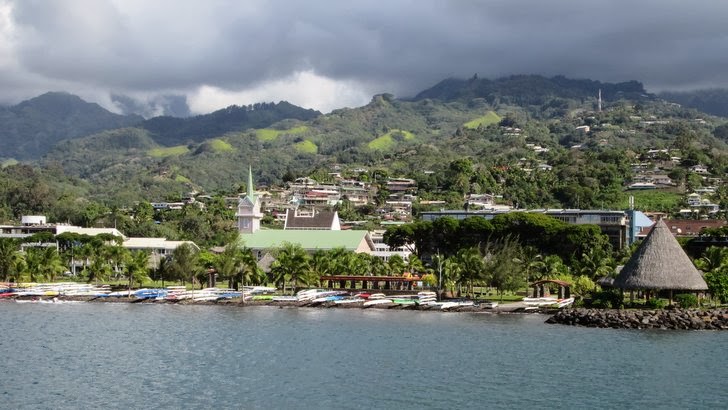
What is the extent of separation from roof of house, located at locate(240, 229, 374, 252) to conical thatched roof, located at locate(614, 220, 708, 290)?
170ft

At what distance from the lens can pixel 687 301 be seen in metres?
69.5

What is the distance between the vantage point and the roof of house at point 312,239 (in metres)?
121

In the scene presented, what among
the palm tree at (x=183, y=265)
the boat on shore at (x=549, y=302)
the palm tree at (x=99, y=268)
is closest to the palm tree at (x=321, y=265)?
the palm tree at (x=183, y=265)

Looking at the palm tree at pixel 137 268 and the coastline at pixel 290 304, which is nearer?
the coastline at pixel 290 304

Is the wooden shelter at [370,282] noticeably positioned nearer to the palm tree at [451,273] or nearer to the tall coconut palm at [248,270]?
the palm tree at [451,273]

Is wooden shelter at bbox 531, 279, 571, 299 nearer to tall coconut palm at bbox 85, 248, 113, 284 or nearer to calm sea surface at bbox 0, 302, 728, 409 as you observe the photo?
calm sea surface at bbox 0, 302, 728, 409

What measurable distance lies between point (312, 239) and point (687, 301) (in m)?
61.1

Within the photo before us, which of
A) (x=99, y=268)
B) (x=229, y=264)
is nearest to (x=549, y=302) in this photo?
(x=229, y=264)

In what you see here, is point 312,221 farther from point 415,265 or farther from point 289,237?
point 415,265

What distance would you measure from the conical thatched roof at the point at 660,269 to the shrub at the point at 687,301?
83cm

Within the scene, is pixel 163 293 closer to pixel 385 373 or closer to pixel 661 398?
pixel 385 373

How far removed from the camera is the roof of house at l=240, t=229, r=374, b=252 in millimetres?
120688

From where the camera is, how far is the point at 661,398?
139 ft

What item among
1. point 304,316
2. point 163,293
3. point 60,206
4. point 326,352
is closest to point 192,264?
point 163,293
